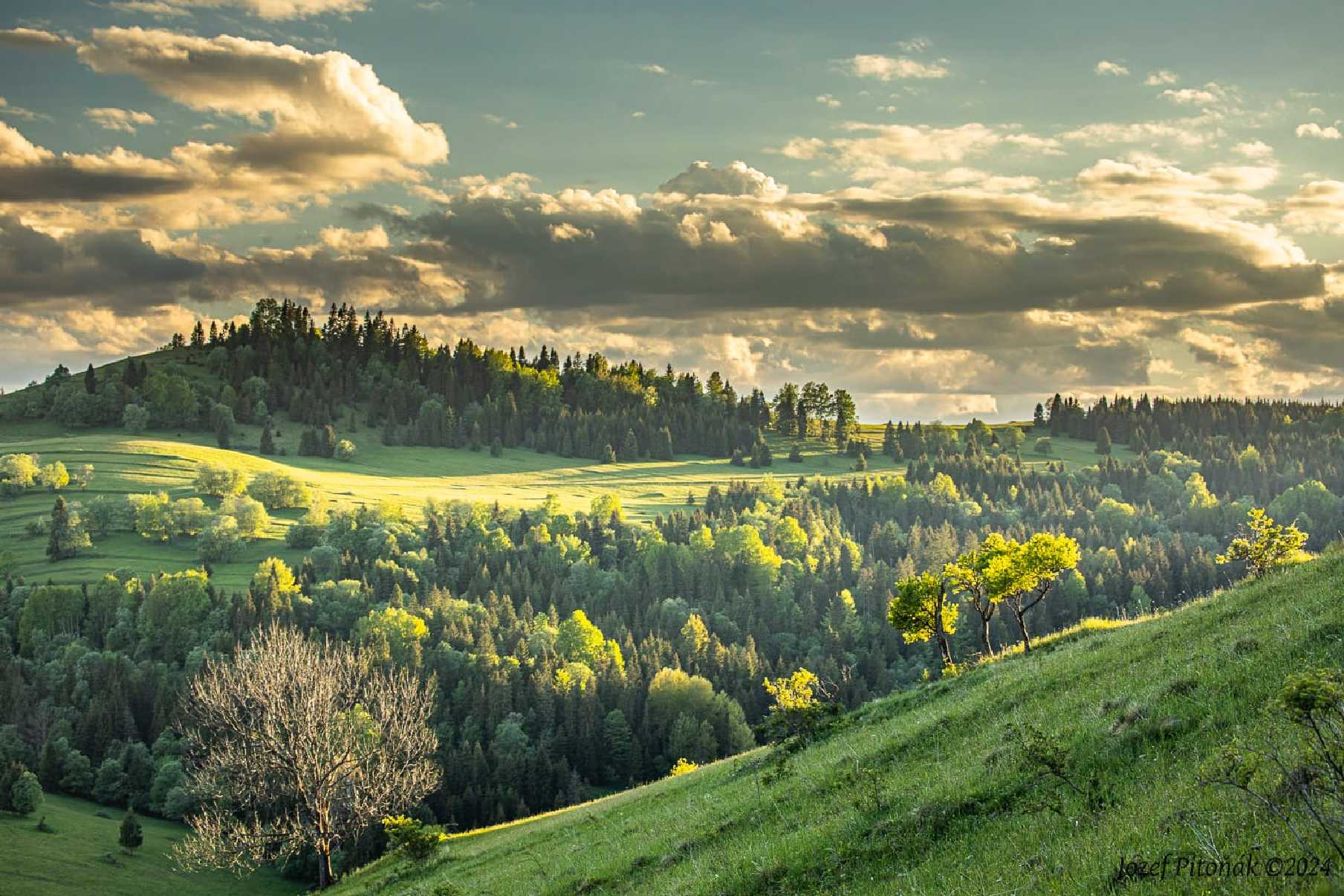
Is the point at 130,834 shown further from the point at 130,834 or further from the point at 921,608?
the point at 921,608

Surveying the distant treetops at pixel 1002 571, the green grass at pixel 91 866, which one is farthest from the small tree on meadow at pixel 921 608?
the green grass at pixel 91 866

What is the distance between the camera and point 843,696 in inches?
6147

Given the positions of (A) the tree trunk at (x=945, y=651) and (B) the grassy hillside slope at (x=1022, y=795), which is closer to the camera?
(B) the grassy hillside slope at (x=1022, y=795)

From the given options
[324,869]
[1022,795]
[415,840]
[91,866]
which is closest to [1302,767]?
[1022,795]

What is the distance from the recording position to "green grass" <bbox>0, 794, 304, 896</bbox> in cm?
8025

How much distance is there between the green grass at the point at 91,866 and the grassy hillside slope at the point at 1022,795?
214ft

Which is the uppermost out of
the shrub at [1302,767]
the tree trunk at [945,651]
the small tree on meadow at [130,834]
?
the shrub at [1302,767]

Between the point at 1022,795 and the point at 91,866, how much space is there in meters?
98.3

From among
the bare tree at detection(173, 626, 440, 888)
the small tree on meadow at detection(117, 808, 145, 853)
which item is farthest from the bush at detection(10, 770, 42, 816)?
the bare tree at detection(173, 626, 440, 888)

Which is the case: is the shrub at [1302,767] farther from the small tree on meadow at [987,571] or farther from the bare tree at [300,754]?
the bare tree at [300,754]

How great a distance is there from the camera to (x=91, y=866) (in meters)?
88.8

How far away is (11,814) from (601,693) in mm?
77787

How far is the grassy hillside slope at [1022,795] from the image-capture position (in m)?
14.0

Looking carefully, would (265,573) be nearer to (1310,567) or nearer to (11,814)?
(11,814)
